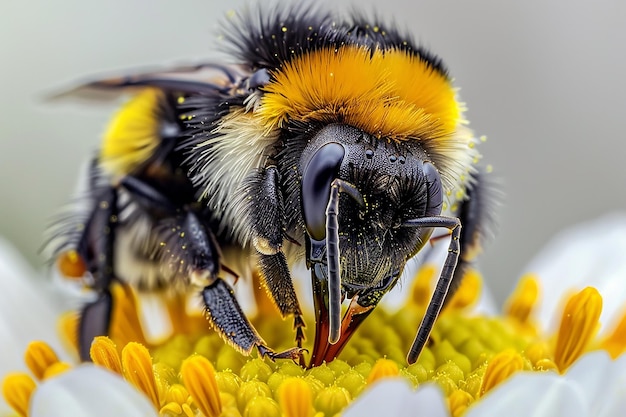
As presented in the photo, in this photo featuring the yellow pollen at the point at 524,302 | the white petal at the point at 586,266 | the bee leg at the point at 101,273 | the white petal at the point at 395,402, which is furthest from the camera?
the white petal at the point at 586,266

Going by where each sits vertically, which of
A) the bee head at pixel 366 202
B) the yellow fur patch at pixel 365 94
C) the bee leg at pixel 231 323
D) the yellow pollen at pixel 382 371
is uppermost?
the yellow fur patch at pixel 365 94

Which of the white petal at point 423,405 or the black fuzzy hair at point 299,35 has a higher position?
the black fuzzy hair at point 299,35

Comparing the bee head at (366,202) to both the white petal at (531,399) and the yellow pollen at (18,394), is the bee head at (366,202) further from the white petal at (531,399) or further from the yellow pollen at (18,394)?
the yellow pollen at (18,394)

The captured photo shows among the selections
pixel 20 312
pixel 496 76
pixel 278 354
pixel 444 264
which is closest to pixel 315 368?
pixel 278 354

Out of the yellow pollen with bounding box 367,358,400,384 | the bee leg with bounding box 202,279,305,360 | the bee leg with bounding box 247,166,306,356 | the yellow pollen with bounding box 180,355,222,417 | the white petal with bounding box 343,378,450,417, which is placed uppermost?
the bee leg with bounding box 247,166,306,356

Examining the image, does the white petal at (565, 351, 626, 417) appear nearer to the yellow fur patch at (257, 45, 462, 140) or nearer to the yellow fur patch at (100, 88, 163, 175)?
the yellow fur patch at (257, 45, 462, 140)

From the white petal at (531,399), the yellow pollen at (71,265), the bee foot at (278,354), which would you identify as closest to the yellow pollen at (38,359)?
the yellow pollen at (71,265)

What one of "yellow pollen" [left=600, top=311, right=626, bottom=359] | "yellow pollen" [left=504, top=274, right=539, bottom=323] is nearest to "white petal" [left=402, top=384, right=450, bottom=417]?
"yellow pollen" [left=600, top=311, right=626, bottom=359]
